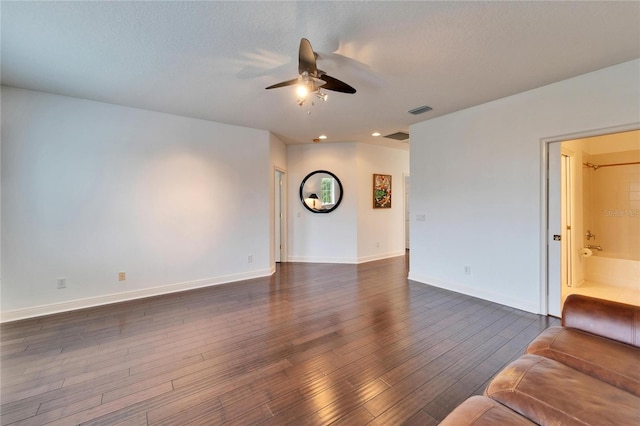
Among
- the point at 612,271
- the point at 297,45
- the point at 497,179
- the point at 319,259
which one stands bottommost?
the point at 319,259

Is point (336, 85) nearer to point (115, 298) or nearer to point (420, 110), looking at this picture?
point (420, 110)

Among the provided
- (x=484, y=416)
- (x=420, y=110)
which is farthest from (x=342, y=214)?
(x=484, y=416)

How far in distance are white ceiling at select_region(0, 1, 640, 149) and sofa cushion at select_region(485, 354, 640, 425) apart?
226cm

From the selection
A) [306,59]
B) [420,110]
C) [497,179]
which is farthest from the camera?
[420,110]

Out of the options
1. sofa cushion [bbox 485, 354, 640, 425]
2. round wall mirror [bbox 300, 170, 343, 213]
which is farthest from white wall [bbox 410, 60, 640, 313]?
sofa cushion [bbox 485, 354, 640, 425]

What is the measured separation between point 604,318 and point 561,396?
34.1 inches

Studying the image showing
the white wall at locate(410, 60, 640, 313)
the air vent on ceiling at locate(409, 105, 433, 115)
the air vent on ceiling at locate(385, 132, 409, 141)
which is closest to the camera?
the white wall at locate(410, 60, 640, 313)

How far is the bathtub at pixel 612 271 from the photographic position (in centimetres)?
359

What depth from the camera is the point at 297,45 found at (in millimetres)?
2146

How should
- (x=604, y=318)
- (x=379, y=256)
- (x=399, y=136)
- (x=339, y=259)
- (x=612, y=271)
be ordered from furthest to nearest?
(x=379, y=256)
(x=339, y=259)
(x=399, y=136)
(x=612, y=271)
(x=604, y=318)

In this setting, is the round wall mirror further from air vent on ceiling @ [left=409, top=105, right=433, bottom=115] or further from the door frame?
the door frame

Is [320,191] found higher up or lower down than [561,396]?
higher up

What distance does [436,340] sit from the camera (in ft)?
7.89

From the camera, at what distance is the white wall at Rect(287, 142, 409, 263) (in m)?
5.61
